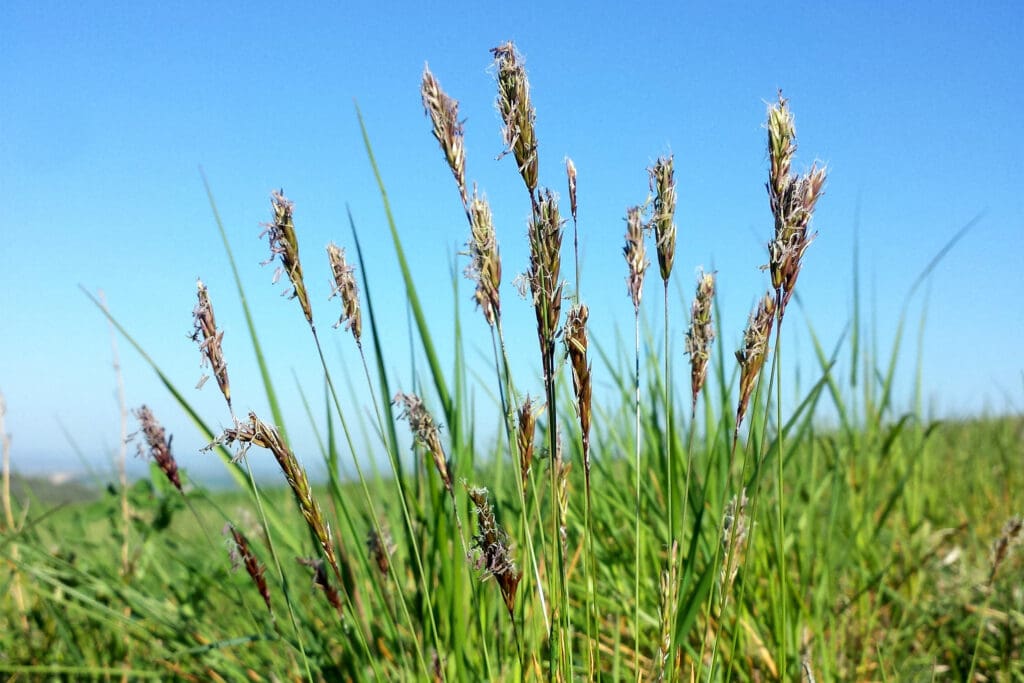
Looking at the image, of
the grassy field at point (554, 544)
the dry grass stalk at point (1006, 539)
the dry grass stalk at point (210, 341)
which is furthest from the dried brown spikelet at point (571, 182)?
the dry grass stalk at point (1006, 539)

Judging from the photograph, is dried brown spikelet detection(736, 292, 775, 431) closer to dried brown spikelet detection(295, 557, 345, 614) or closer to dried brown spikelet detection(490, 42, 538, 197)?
dried brown spikelet detection(490, 42, 538, 197)

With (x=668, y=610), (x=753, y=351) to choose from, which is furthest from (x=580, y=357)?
(x=668, y=610)

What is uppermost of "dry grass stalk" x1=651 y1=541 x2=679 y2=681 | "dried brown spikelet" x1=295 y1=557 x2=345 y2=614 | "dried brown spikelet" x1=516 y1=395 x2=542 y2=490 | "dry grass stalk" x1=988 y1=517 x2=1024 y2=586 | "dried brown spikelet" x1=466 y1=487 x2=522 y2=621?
"dried brown spikelet" x1=516 y1=395 x2=542 y2=490

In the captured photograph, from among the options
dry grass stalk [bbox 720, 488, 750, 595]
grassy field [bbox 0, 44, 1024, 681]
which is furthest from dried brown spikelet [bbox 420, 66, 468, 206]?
dry grass stalk [bbox 720, 488, 750, 595]

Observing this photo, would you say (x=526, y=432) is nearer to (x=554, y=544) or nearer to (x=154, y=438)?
(x=554, y=544)

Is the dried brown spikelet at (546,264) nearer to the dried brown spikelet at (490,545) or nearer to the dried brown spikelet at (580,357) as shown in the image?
the dried brown spikelet at (580,357)

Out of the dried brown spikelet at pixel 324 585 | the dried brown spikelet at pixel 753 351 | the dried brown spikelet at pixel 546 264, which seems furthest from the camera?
the dried brown spikelet at pixel 324 585
